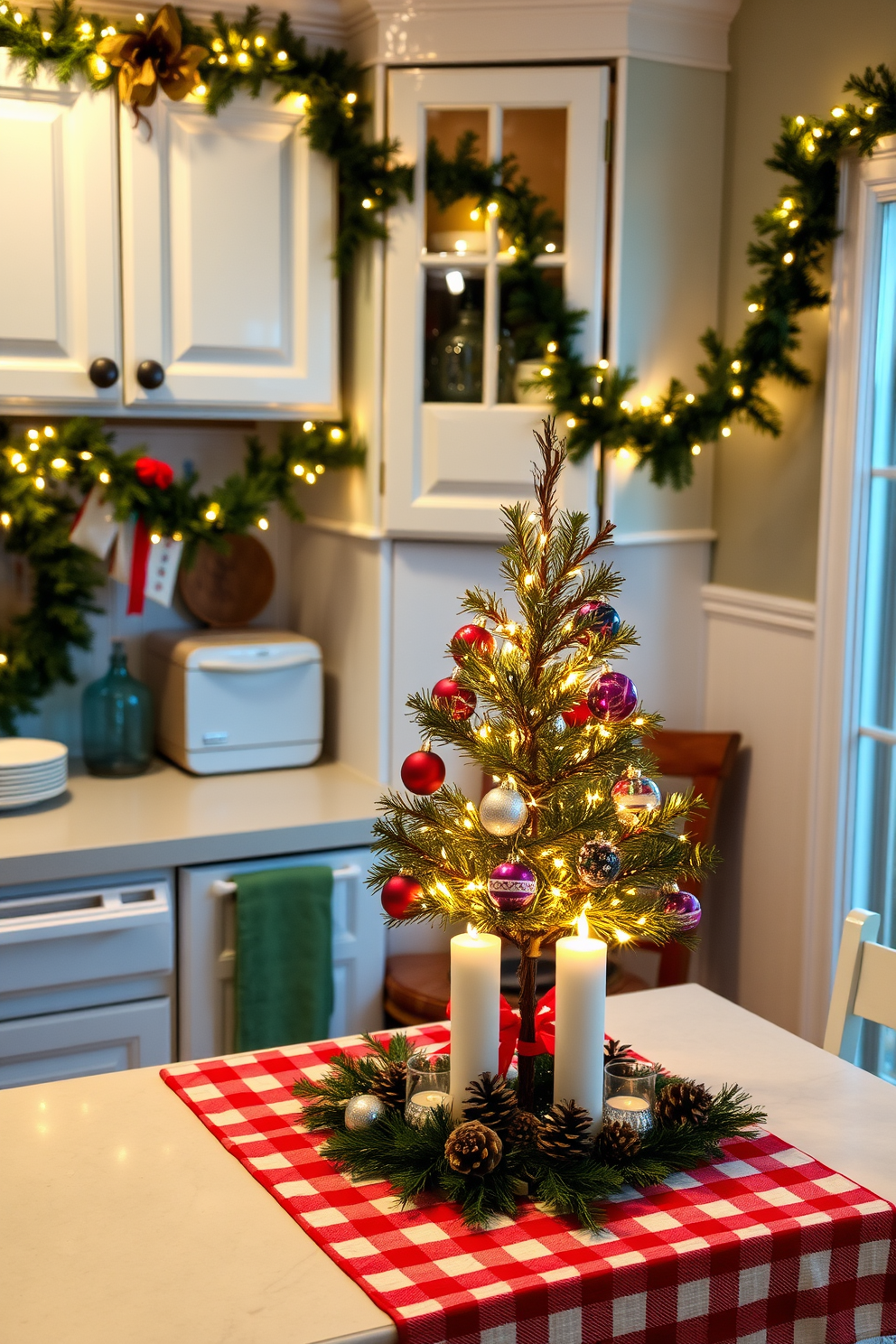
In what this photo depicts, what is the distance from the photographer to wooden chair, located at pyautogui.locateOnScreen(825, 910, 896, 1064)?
173 cm

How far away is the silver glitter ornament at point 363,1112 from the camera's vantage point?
1418 millimetres

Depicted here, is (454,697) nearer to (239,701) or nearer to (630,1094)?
(630,1094)

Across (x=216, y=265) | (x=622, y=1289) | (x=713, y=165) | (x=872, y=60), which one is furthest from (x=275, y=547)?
(x=622, y=1289)

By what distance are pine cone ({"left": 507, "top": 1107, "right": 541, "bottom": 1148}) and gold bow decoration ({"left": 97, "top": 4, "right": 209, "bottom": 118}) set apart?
2.00 metres

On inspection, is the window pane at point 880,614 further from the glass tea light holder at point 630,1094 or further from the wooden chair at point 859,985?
the glass tea light holder at point 630,1094

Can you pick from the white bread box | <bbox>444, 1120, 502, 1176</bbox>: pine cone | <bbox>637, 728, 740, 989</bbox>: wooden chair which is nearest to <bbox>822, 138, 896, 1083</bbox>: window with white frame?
<bbox>637, 728, 740, 989</bbox>: wooden chair

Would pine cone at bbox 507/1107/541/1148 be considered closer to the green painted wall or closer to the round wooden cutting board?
the green painted wall

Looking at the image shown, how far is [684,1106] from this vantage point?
1.44 m

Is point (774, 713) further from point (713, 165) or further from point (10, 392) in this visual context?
point (10, 392)

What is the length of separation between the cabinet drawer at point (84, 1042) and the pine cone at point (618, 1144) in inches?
52.2

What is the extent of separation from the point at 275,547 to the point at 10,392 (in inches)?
35.1

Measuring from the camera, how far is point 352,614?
9.84 ft

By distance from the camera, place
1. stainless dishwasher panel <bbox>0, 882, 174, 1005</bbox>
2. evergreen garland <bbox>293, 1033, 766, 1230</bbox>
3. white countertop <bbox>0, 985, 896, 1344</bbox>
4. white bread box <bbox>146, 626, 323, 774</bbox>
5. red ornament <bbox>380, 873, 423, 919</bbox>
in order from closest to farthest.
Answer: white countertop <bbox>0, 985, 896, 1344</bbox>
evergreen garland <bbox>293, 1033, 766, 1230</bbox>
red ornament <bbox>380, 873, 423, 919</bbox>
stainless dishwasher panel <bbox>0, 882, 174, 1005</bbox>
white bread box <bbox>146, 626, 323, 774</bbox>

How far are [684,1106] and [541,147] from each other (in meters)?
1.90
